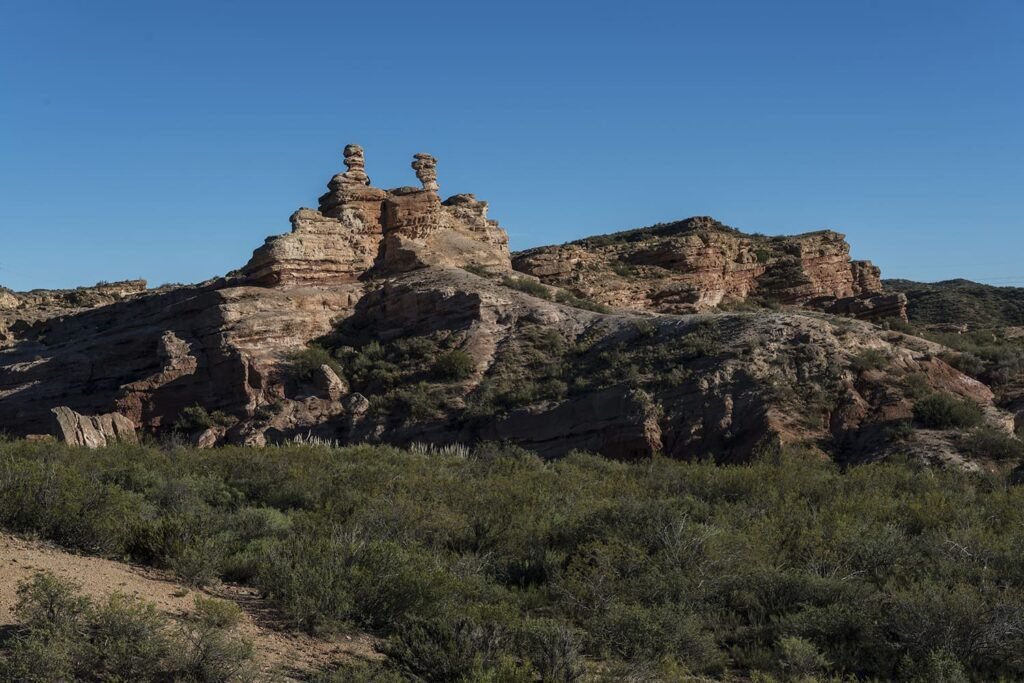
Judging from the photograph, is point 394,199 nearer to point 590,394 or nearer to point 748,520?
point 590,394

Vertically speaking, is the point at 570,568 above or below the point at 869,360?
below

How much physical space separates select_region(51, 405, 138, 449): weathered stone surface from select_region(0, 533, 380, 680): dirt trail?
1396cm

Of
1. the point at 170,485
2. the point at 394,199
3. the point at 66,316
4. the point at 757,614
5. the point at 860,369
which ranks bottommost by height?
the point at 757,614

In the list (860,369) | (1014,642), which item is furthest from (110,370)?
(1014,642)

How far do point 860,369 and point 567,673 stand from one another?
18.7 m

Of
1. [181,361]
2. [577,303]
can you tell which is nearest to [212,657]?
[181,361]

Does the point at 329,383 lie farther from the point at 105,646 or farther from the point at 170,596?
the point at 105,646

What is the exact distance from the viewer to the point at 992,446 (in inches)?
781

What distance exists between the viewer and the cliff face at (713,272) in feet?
127

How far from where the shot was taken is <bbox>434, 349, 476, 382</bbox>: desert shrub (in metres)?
28.7

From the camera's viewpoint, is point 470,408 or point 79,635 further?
point 470,408

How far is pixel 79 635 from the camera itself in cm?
702

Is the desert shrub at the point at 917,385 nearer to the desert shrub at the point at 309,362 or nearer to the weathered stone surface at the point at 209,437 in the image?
the desert shrub at the point at 309,362

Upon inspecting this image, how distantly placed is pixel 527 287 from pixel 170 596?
84.8 ft
